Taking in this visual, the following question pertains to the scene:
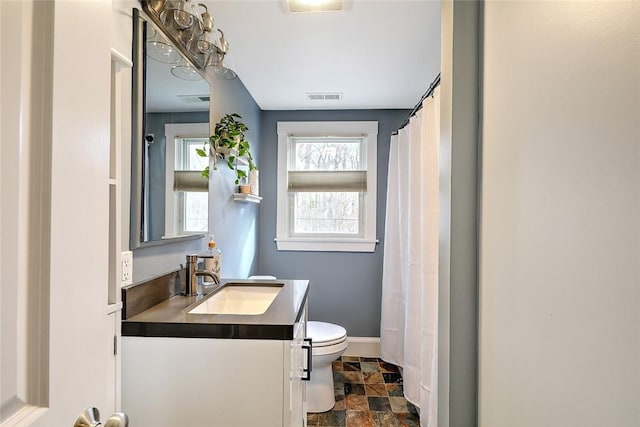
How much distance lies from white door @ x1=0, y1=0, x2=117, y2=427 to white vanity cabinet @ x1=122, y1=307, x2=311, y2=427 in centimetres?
63

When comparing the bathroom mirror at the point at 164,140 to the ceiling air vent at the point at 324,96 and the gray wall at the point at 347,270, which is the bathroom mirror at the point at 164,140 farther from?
the gray wall at the point at 347,270

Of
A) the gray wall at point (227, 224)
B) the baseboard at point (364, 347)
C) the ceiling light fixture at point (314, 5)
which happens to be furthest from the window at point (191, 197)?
the baseboard at point (364, 347)

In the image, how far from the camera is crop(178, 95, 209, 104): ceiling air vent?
1.65 meters

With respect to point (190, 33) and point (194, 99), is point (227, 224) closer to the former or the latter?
point (194, 99)

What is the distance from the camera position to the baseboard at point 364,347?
3.20m

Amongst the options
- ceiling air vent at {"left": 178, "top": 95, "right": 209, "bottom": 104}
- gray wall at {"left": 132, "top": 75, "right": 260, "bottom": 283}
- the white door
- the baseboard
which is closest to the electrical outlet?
gray wall at {"left": 132, "top": 75, "right": 260, "bottom": 283}

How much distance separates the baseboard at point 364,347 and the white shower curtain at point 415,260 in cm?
20

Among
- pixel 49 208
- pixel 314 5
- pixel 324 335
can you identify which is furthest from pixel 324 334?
pixel 49 208

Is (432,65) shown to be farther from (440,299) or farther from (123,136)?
(123,136)

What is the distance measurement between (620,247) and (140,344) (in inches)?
Result: 51.4

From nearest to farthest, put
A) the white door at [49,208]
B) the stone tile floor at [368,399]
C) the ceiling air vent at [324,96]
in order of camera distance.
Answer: the white door at [49,208] < the stone tile floor at [368,399] < the ceiling air vent at [324,96]

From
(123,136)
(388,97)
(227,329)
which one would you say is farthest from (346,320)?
(123,136)

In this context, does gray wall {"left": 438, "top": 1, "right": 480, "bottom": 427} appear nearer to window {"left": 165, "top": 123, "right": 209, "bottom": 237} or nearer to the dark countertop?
the dark countertop

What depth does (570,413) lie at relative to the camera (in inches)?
24.0
